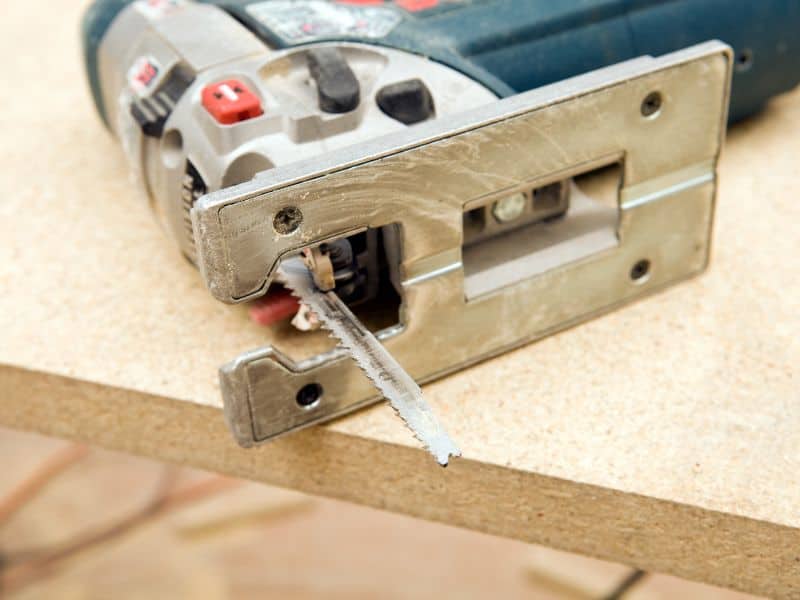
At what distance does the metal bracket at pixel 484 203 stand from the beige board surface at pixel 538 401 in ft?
0.11

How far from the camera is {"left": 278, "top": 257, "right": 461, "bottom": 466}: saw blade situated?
1.97 feet

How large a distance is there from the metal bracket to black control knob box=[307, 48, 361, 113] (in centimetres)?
8

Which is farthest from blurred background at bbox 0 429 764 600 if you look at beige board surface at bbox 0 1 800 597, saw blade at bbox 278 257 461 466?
saw blade at bbox 278 257 461 466

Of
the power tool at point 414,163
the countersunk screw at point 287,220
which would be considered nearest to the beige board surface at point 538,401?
the power tool at point 414,163

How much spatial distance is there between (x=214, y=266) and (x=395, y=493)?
0.71ft

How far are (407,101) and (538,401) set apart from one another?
9.0 inches

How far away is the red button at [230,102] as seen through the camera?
0.74 metres

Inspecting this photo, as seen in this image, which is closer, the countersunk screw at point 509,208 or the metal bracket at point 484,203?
the metal bracket at point 484,203

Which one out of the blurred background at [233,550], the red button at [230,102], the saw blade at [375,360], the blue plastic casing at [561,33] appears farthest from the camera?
the blurred background at [233,550]

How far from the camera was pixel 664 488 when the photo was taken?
0.69 metres

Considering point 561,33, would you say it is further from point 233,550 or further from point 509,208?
point 233,550

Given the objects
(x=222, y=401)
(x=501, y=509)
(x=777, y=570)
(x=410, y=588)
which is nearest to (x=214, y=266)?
(x=222, y=401)

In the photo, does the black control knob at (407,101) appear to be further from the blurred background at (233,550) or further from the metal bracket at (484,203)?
the blurred background at (233,550)

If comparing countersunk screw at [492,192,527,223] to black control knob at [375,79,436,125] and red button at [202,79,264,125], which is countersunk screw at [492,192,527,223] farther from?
red button at [202,79,264,125]
